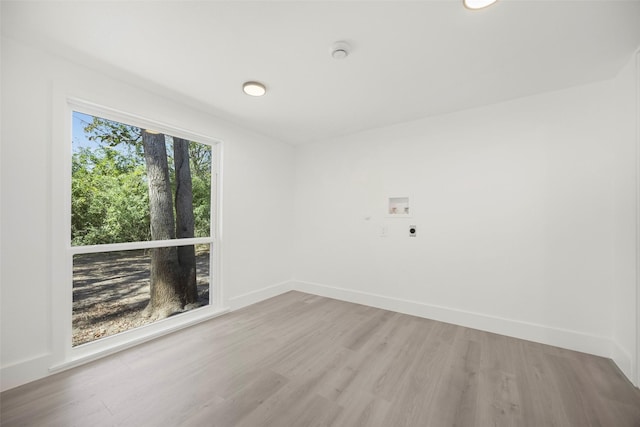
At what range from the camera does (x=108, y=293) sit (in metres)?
2.34

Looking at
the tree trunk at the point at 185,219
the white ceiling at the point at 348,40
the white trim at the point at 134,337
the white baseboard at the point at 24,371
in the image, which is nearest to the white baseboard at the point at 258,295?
the white trim at the point at 134,337

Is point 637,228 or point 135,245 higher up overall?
point 637,228

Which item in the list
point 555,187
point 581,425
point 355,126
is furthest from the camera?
point 355,126

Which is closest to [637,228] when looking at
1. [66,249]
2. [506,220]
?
[506,220]

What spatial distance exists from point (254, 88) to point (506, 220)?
291 centimetres

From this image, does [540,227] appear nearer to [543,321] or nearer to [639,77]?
[543,321]

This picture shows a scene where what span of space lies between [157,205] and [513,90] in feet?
12.5

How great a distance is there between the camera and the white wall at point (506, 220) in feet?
7.44

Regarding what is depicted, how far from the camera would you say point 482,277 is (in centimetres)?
279

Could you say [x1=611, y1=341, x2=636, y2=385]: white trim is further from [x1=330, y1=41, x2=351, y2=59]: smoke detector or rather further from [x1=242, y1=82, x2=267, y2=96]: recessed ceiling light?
[x1=242, y1=82, x2=267, y2=96]: recessed ceiling light

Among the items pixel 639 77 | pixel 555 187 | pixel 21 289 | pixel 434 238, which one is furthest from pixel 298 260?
pixel 639 77

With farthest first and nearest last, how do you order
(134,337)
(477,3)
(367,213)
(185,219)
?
(367,213), (185,219), (134,337), (477,3)

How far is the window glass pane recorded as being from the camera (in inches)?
87.0

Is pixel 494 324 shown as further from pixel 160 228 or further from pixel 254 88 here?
pixel 160 228
